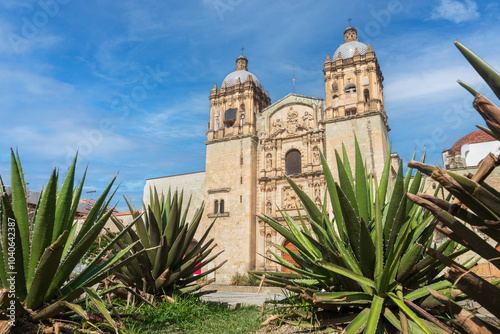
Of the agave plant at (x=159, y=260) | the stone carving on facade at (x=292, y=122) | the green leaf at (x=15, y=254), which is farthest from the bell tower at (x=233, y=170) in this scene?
the green leaf at (x=15, y=254)

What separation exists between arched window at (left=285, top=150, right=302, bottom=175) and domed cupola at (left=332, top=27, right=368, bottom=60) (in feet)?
18.1

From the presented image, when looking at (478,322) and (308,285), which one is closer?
(478,322)

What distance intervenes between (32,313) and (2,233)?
0.48 metres

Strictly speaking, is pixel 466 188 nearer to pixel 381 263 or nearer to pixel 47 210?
pixel 381 263

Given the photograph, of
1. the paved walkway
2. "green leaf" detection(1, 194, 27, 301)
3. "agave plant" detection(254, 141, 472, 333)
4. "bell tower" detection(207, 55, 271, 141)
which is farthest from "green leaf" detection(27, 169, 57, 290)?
"bell tower" detection(207, 55, 271, 141)

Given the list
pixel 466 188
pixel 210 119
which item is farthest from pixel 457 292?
pixel 210 119

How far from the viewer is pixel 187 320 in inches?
126

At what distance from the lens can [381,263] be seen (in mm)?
2150

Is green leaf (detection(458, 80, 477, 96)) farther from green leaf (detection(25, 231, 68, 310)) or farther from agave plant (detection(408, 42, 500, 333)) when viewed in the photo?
green leaf (detection(25, 231, 68, 310))

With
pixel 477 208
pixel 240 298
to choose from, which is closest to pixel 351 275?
pixel 477 208

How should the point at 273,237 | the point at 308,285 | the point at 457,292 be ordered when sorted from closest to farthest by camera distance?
the point at 457,292
the point at 308,285
the point at 273,237

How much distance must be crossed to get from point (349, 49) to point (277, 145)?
6.31 meters

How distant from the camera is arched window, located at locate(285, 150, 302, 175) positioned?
18.0m

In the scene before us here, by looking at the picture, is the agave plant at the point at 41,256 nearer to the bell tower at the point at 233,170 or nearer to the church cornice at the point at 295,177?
the bell tower at the point at 233,170
